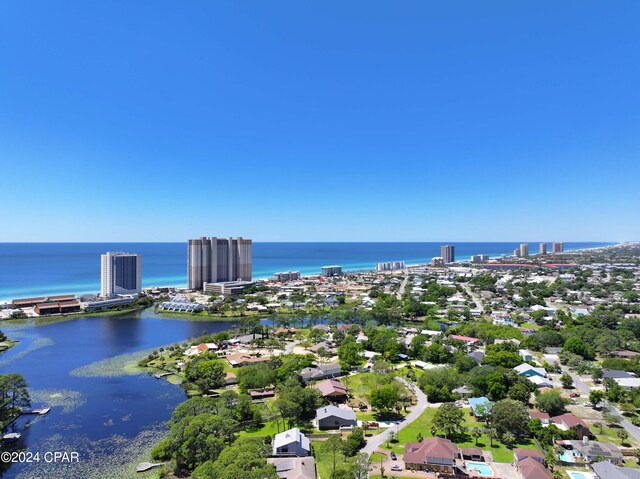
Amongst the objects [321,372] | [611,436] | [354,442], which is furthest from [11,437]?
[611,436]

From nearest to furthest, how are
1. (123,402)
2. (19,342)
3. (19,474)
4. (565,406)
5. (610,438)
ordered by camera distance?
(19,474), (610,438), (565,406), (123,402), (19,342)

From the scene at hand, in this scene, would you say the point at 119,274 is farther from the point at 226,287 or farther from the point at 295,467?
the point at 295,467

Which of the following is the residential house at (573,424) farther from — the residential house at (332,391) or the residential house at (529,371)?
the residential house at (332,391)

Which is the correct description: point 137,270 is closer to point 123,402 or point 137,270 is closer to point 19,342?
point 19,342

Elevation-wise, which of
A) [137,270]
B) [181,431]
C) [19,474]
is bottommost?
[19,474]

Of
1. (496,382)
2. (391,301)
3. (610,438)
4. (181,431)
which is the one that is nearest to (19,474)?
(181,431)

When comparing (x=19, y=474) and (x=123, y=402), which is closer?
(x=19, y=474)
